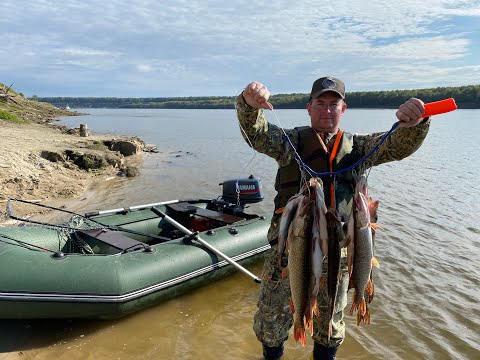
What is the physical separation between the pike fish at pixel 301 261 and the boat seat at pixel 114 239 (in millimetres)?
3141

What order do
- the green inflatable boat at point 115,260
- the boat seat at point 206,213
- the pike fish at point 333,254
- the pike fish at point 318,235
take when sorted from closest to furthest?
the pike fish at point 318,235
the pike fish at point 333,254
the green inflatable boat at point 115,260
the boat seat at point 206,213

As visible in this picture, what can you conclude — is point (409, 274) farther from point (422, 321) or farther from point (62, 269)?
point (62, 269)

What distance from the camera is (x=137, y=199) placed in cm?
1109

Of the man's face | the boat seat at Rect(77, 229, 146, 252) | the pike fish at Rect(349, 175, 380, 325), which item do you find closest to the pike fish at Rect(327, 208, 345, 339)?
the pike fish at Rect(349, 175, 380, 325)

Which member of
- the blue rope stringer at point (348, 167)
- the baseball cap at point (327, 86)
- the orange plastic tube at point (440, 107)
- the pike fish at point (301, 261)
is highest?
the baseball cap at point (327, 86)

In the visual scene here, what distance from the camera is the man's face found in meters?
2.86

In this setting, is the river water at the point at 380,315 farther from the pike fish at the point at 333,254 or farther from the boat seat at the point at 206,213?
the pike fish at the point at 333,254

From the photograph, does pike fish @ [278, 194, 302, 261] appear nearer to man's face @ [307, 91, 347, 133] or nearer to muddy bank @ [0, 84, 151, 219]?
man's face @ [307, 91, 347, 133]

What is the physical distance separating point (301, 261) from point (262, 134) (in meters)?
0.94

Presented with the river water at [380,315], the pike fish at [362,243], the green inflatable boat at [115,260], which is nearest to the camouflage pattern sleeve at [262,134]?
the pike fish at [362,243]

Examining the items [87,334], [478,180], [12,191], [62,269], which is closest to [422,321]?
[87,334]

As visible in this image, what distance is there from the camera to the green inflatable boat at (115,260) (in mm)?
4250

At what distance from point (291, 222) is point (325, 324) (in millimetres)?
1003

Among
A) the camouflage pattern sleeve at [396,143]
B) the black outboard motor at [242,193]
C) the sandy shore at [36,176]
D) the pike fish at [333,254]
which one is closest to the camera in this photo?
the pike fish at [333,254]
